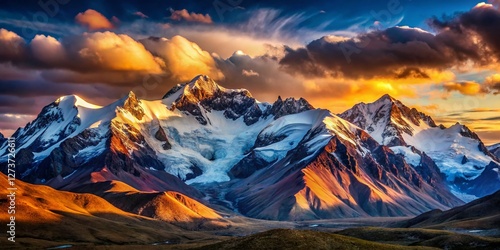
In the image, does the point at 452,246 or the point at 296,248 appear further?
the point at 452,246

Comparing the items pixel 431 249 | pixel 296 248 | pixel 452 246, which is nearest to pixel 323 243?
pixel 296 248

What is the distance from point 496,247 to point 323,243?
58939 millimetres

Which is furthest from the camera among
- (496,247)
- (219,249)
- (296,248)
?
(496,247)

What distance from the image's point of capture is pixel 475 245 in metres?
197

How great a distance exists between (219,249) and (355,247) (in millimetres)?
34386

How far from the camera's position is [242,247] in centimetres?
16325

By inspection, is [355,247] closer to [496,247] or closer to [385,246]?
[385,246]

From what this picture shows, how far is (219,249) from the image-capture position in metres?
170

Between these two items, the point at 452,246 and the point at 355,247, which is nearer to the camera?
the point at 355,247

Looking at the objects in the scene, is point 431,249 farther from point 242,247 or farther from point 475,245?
point 242,247

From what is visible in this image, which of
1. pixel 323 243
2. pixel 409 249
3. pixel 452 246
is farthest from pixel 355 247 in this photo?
pixel 452 246

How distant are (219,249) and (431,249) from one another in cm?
5608

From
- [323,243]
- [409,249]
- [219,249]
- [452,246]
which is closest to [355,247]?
[323,243]

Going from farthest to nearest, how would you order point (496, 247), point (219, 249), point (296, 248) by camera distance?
1. point (496, 247)
2. point (219, 249)
3. point (296, 248)
